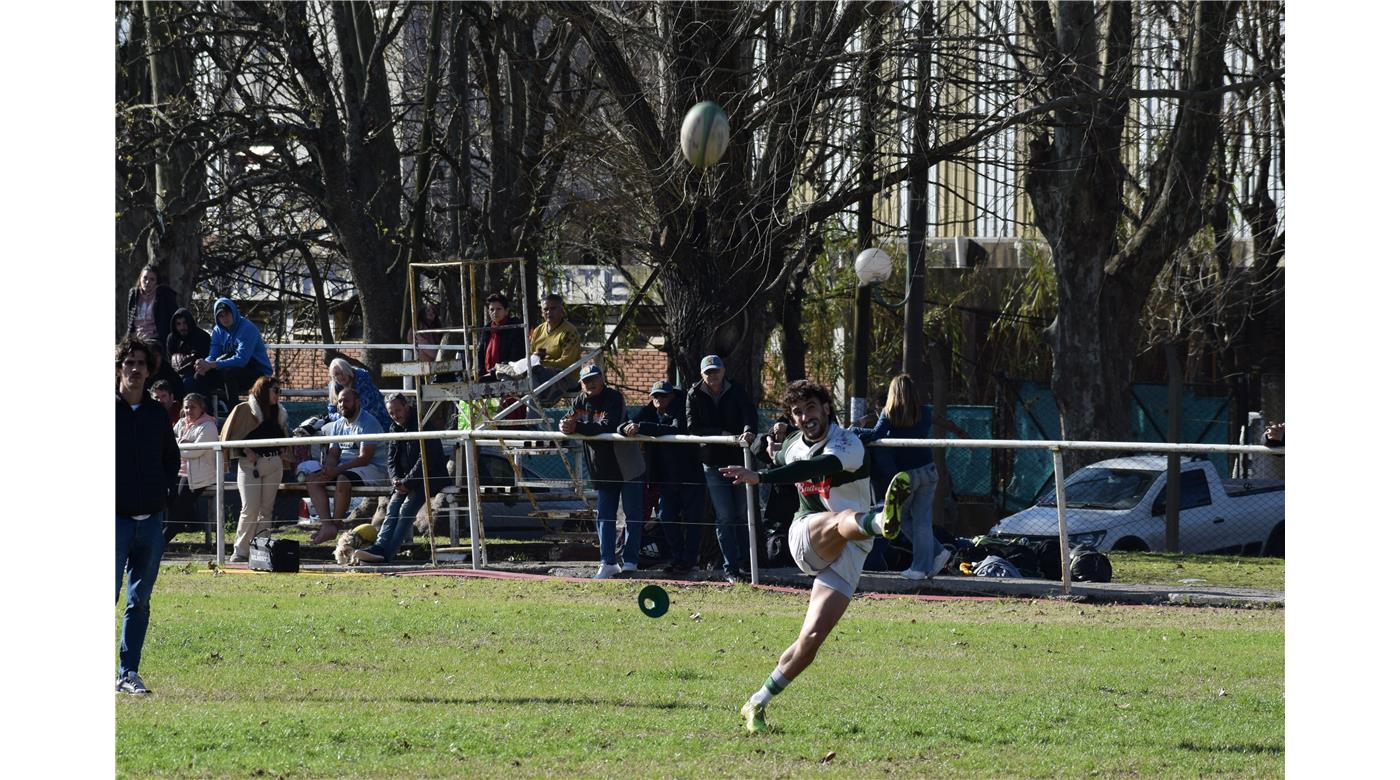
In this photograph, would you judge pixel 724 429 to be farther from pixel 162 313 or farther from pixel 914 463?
pixel 162 313

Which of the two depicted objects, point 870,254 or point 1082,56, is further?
point 870,254

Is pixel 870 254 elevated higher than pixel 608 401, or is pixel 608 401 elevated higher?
pixel 870 254

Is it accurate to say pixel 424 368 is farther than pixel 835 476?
Yes

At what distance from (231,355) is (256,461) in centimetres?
253

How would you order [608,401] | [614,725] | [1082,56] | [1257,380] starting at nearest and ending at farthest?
[614,725], [608,401], [1082,56], [1257,380]

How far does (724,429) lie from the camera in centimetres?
1519

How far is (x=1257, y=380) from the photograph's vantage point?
99.5 ft

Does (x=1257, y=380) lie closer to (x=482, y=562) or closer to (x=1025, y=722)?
(x=482, y=562)

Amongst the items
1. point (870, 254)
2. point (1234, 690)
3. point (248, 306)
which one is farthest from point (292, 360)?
point (1234, 690)

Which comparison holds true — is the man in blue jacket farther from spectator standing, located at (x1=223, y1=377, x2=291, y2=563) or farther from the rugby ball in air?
the rugby ball in air

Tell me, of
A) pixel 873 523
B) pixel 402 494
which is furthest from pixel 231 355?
pixel 873 523

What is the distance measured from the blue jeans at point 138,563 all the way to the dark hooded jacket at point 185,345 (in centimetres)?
917

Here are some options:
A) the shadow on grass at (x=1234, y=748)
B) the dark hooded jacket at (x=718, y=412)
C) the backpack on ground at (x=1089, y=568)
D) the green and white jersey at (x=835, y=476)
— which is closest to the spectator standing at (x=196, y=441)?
the dark hooded jacket at (x=718, y=412)

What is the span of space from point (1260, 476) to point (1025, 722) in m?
11.6
